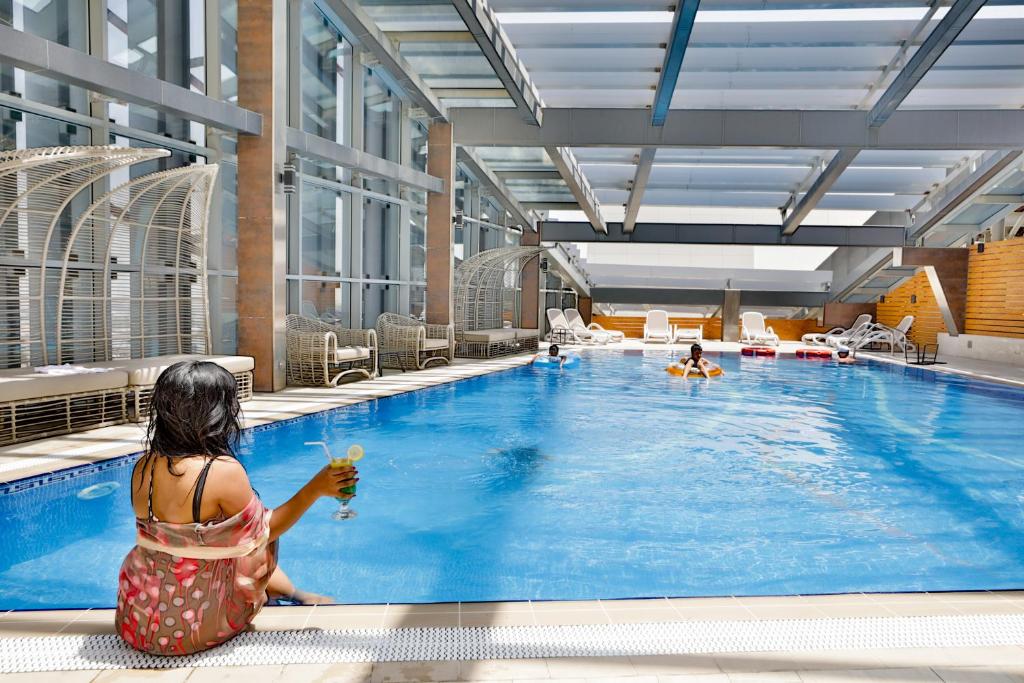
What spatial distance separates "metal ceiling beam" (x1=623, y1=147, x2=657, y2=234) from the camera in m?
14.3

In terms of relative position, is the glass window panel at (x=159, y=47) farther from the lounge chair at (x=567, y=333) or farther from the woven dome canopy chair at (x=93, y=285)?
the lounge chair at (x=567, y=333)

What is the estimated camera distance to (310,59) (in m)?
10.5

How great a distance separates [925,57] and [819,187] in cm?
553

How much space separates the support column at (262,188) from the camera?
8133mm

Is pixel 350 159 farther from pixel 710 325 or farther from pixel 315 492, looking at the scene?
pixel 710 325

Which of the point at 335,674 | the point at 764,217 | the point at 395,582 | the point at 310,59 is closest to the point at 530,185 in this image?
the point at 764,217

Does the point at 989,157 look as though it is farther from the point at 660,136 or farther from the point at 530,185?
the point at 530,185

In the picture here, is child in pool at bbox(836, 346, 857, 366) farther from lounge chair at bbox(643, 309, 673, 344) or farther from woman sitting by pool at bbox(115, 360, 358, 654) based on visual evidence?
woman sitting by pool at bbox(115, 360, 358, 654)

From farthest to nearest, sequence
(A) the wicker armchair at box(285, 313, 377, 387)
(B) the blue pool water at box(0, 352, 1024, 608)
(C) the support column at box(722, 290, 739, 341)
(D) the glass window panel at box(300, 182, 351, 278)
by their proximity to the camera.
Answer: (C) the support column at box(722, 290, 739, 341)
(D) the glass window panel at box(300, 182, 351, 278)
(A) the wicker armchair at box(285, 313, 377, 387)
(B) the blue pool water at box(0, 352, 1024, 608)

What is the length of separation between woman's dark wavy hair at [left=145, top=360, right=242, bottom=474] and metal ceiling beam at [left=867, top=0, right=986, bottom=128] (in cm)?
975

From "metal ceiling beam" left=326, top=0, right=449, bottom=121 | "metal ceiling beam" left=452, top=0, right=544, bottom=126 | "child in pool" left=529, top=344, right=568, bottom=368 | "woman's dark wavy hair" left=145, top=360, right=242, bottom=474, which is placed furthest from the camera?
"child in pool" left=529, top=344, right=568, bottom=368

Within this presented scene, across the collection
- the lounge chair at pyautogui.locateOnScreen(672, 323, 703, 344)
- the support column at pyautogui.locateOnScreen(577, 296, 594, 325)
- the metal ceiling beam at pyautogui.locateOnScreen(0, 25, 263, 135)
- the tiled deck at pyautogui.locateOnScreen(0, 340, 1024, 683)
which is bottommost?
the tiled deck at pyautogui.locateOnScreen(0, 340, 1024, 683)

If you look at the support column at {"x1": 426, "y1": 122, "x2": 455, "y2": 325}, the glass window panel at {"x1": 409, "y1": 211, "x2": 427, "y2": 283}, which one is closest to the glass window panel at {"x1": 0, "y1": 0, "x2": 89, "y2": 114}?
the support column at {"x1": 426, "y1": 122, "x2": 455, "y2": 325}

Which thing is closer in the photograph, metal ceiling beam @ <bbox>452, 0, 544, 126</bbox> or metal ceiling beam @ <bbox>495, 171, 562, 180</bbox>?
metal ceiling beam @ <bbox>452, 0, 544, 126</bbox>
